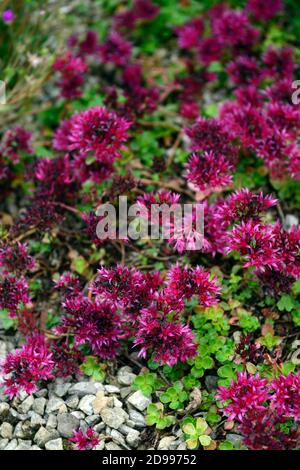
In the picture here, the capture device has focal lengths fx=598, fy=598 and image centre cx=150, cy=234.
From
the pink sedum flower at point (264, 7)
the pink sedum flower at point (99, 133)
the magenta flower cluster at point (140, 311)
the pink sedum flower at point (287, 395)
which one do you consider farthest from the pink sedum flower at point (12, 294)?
the pink sedum flower at point (264, 7)

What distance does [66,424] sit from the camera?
2545 mm

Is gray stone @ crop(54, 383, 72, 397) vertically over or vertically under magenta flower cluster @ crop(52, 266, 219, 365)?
under

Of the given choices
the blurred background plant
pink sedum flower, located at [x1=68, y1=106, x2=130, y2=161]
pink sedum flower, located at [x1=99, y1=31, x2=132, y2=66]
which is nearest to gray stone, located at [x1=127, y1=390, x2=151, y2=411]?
pink sedum flower, located at [x1=68, y1=106, x2=130, y2=161]

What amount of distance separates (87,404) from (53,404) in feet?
0.49

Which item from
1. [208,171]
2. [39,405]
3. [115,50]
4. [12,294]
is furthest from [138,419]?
[115,50]

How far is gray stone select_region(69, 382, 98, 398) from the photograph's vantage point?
2.67 meters

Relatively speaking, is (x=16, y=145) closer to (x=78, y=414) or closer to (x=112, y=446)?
(x=78, y=414)

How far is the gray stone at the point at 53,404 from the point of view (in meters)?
2.62

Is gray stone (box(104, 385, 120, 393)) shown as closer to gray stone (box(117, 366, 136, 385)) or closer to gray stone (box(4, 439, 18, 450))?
gray stone (box(117, 366, 136, 385))

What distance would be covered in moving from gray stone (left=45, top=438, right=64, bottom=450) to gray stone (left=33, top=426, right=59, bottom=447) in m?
0.02

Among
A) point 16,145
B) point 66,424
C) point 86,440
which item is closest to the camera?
point 86,440

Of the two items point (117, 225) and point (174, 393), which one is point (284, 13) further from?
point (174, 393)

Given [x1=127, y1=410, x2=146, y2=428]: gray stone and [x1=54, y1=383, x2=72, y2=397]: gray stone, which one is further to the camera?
[x1=54, y1=383, x2=72, y2=397]: gray stone

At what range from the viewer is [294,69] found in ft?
12.2
